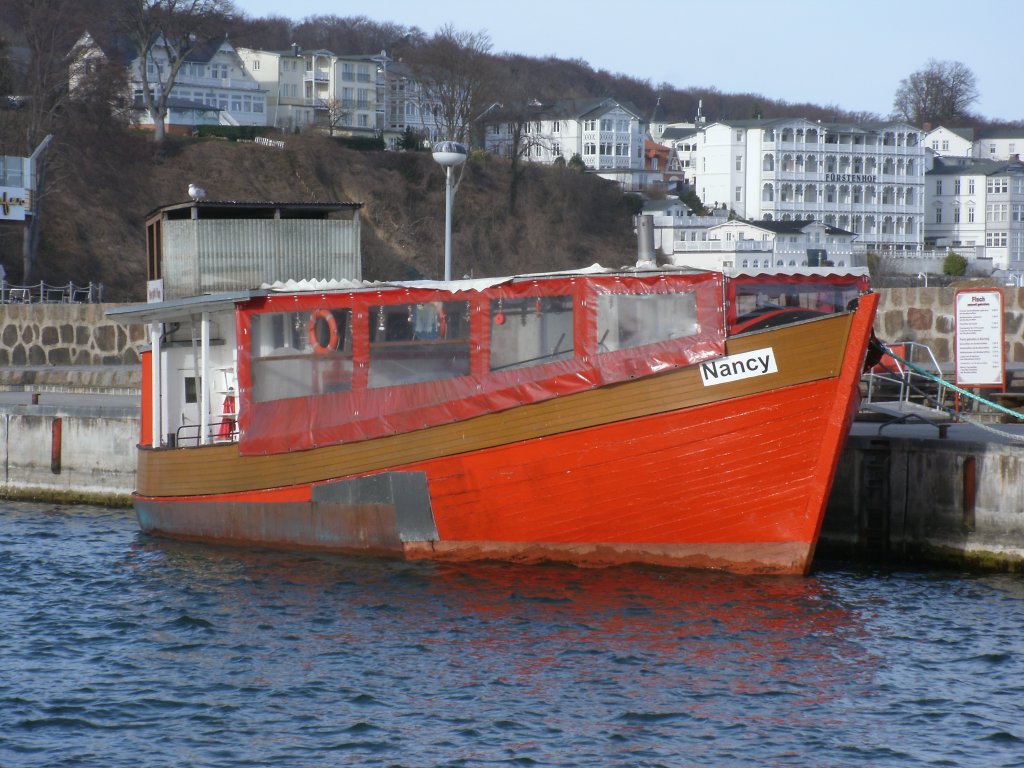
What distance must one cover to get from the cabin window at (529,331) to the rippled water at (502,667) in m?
2.66

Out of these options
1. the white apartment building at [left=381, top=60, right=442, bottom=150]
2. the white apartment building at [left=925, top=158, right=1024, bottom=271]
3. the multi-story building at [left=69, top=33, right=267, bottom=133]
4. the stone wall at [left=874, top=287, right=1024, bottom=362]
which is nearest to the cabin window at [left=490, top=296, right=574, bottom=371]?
the stone wall at [left=874, top=287, right=1024, bottom=362]

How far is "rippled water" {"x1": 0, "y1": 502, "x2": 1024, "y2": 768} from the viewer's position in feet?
38.7

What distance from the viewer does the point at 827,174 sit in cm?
12269

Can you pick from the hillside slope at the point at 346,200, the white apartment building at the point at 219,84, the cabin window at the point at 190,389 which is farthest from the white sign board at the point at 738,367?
the white apartment building at the point at 219,84

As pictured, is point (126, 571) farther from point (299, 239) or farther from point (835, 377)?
point (835, 377)

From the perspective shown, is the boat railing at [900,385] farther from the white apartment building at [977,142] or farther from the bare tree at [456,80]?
the white apartment building at [977,142]

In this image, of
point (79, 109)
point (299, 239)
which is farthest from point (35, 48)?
point (299, 239)

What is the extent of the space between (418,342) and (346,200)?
73.4m

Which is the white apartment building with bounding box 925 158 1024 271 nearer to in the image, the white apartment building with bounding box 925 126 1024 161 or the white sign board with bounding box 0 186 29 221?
the white apartment building with bounding box 925 126 1024 161

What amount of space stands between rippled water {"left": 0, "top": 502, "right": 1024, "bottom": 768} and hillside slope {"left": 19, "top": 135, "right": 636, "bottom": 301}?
48.6m

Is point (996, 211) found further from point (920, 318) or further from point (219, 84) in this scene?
point (920, 318)

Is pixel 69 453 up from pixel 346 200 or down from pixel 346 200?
down

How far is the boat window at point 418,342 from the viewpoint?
1727cm

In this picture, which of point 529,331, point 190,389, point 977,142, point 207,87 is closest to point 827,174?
point 977,142
